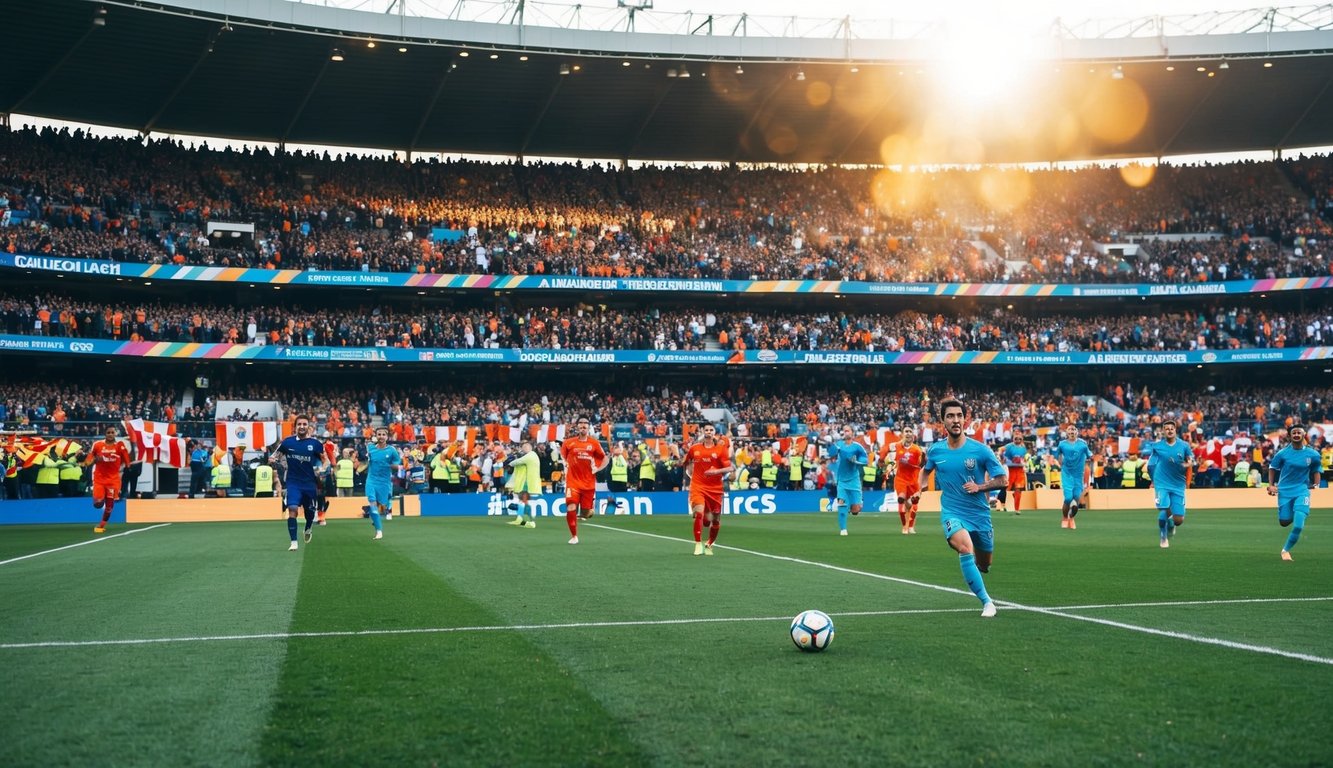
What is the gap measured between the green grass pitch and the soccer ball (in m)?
0.17

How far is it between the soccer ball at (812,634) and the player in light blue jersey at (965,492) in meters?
2.62

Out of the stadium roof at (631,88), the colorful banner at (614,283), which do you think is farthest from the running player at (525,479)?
the stadium roof at (631,88)

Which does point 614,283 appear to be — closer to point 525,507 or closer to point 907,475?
point 525,507

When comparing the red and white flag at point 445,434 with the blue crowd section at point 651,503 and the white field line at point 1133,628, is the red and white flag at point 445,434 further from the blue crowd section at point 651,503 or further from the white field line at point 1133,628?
the white field line at point 1133,628

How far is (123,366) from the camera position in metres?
48.8

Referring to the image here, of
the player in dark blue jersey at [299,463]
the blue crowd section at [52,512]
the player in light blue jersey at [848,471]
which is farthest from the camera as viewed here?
the blue crowd section at [52,512]

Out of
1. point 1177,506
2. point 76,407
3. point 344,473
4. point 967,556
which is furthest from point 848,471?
point 76,407

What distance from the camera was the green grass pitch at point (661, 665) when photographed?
554 cm

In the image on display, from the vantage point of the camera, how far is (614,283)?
172ft

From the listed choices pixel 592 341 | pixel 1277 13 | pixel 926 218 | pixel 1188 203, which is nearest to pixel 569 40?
pixel 592 341

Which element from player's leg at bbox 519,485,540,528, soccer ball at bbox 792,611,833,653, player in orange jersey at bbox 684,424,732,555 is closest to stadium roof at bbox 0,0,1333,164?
player's leg at bbox 519,485,540,528

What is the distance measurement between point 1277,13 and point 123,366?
5374 cm

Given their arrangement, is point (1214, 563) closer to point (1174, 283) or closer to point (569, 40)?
point (569, 40)

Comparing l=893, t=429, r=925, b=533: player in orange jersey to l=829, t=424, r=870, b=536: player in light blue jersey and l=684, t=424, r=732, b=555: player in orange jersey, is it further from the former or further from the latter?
l=684, t=424, r=732, b=555: player in orange jersey
